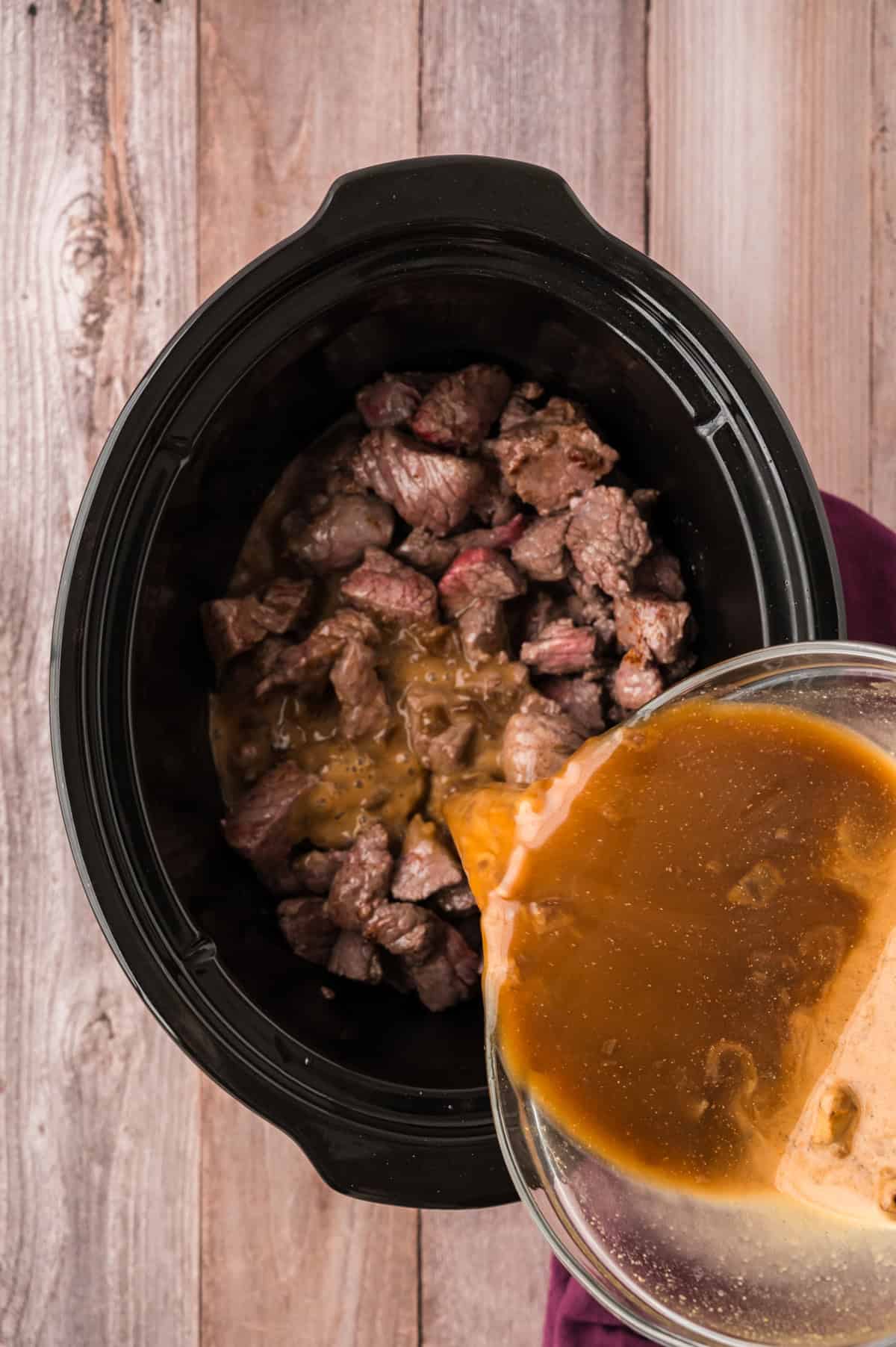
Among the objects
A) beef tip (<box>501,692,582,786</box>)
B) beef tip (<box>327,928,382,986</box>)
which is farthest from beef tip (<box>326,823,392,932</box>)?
beef tip (<box>501,692,582,786</box>)

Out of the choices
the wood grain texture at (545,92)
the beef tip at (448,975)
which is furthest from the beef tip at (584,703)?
the wood grain texture at (545,92)

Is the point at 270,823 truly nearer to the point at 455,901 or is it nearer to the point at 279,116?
the point at 455,901

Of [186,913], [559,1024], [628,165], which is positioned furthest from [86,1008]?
[628,165]

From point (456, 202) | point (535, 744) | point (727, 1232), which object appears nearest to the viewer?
point (727, 1232)

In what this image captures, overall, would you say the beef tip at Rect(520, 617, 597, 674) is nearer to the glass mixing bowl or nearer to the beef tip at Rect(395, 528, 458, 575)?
the beef tip at Rect(395, 528, 458, 575)

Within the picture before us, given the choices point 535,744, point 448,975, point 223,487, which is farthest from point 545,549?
point 448,975
